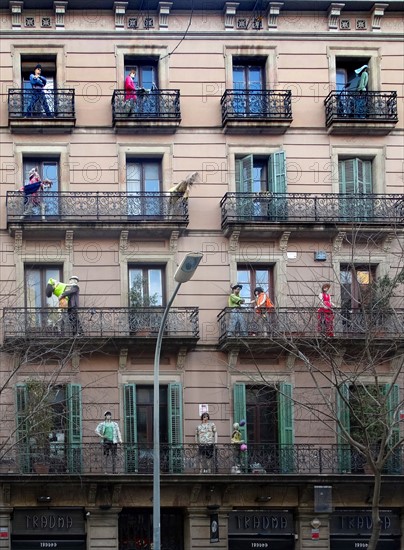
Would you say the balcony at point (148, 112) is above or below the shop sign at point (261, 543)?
above

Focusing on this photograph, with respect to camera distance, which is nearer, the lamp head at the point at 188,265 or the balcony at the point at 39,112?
the lamp head at the point at 188,265

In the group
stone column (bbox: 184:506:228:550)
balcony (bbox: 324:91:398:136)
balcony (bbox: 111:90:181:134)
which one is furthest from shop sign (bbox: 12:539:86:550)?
balcony (bbox: 324:91:398:136)

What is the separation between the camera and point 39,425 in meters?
37.7

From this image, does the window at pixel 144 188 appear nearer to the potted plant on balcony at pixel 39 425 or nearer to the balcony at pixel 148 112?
the balcony at pixel 148 112

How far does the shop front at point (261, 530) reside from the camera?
1544 inches

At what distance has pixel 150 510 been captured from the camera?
39.4m

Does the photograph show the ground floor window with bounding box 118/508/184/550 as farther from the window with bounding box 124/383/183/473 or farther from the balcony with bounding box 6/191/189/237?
the balcony with bounding box 6/191/189/237

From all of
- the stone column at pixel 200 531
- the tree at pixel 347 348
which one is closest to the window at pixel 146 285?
the tree at pixel 347 348

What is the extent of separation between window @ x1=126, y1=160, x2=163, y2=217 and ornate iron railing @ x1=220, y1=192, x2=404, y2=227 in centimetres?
198

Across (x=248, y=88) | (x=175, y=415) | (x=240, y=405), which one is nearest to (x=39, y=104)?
(x=248, y=88)

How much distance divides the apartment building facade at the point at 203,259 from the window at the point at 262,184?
7 cm

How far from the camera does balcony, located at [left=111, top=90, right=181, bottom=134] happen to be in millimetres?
40656

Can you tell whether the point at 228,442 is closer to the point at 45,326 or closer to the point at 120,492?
the point at 120,492

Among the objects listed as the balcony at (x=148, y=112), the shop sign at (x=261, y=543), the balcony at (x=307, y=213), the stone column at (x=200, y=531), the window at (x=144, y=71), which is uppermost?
the window at (x=144, y=71)
